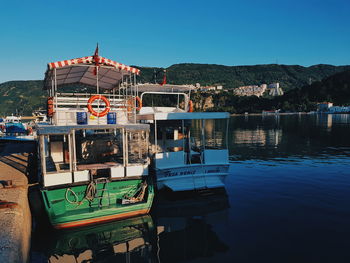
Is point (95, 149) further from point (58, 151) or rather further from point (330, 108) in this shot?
point (330, 108)

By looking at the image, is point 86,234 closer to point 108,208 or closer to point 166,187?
point 108,208

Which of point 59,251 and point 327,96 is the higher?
point 327,96

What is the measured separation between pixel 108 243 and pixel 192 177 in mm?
5369

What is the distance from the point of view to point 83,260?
888cm

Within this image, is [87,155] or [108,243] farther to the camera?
[87,155]

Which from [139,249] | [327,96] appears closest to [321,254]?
[139,249]

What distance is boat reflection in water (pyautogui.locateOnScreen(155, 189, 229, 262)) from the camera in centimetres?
915

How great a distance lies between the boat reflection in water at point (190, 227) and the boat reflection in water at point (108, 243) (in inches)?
22.4

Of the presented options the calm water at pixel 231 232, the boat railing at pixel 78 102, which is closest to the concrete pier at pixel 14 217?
the calm water at pixel 231 232

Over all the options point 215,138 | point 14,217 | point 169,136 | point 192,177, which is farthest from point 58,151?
point 215,138

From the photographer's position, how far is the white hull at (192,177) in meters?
13.0

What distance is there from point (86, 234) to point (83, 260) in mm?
1395

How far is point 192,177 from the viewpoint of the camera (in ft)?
44.0

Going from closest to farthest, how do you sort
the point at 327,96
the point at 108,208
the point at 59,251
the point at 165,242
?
the point at 59,251, the point at 165,242, the point at 108,208, the point at 327,96
